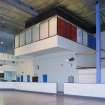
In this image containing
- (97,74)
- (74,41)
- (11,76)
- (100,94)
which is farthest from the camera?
(11,76)

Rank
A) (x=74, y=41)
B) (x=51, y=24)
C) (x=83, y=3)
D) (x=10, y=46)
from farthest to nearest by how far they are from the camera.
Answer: (x=10, y=46) < (x=74, y=41) < (x=51, y=24) < (x=83, y=3)

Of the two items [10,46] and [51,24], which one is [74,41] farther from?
[10,46]

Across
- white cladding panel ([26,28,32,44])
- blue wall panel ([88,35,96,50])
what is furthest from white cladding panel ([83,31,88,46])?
white cladding panel ([26,28,32,44])

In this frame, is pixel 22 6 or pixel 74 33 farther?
pixel 74 33

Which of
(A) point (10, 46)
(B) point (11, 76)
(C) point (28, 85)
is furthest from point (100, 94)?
(B) point (11, 76)

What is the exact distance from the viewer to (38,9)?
56.5 ft

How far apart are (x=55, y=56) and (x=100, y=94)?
8.01 metres

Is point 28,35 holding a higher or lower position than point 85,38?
higher

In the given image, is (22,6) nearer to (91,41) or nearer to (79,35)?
(79,35)

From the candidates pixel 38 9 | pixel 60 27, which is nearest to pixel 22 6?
pixel 38 9

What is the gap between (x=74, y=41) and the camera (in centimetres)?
1798

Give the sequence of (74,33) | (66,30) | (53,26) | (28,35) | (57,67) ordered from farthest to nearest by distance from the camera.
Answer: (28,35)
(57,67)
(74,33)
(66,30)
(53,26)

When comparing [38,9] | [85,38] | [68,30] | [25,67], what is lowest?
[25,67]

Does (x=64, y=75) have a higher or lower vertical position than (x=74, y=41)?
lower
